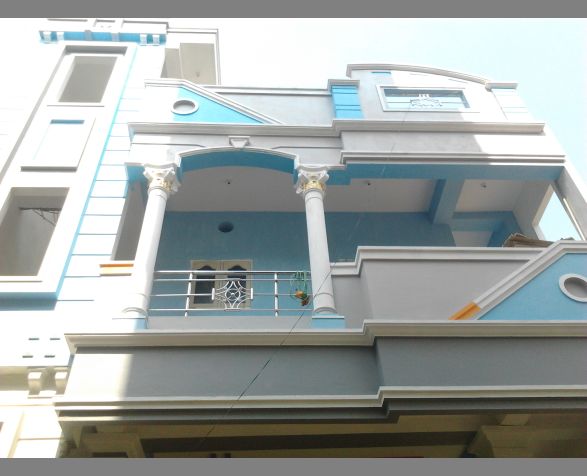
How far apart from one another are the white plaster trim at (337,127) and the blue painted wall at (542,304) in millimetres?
3637

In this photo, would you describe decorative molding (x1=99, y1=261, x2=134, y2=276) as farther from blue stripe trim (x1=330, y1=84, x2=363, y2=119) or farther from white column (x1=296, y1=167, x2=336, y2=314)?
blue stripe trim (x1=330, y1=84, x2=363, y2=119)

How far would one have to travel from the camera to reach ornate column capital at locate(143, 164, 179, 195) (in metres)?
8.90

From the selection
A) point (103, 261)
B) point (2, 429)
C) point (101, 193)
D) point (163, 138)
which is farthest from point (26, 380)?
point (163, 138)

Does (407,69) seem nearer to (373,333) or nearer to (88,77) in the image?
(373,333)

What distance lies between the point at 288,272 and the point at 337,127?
307 cm

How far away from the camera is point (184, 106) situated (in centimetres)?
1050

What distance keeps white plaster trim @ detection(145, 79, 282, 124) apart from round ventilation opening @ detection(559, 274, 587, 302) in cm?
526

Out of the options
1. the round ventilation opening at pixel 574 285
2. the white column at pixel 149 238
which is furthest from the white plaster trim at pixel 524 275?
the white column at pixel 149 238

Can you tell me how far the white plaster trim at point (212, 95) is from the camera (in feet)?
33.8

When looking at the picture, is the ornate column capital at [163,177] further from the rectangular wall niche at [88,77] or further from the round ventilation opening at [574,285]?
the rectangular wall niche at [88,77]

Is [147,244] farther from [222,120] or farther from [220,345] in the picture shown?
[222,120]

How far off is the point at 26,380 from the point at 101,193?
3.61 meters

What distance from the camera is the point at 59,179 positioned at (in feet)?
33.2

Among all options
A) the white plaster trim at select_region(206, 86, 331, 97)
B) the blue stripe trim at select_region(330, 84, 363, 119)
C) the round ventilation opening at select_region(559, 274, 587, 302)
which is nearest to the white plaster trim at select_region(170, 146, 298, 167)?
the blue stripe trim at select_region(330, 84, 363, 119)
